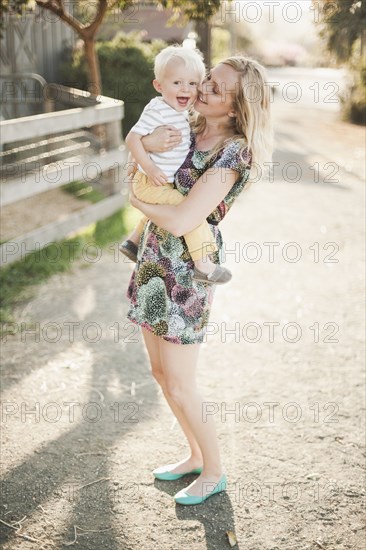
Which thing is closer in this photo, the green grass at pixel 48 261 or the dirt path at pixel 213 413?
the dirt path at pixel 213 413

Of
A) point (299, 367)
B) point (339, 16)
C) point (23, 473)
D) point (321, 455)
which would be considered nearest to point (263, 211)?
point (339, 16)

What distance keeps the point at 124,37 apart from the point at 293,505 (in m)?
9.64

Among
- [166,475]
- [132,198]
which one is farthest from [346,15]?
[166,475]

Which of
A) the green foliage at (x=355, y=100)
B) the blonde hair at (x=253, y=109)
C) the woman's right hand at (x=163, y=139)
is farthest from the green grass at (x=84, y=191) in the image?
the green foliage at (x=355, y=100)

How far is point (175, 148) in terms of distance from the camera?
2.45 metres

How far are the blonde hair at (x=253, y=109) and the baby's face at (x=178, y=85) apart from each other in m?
0.16

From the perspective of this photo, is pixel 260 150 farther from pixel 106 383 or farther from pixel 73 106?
pixel 73 106

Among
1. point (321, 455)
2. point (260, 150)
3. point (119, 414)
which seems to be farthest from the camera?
point (119, 414)

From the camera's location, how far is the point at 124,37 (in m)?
10.9

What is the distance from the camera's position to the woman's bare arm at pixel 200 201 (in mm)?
2352

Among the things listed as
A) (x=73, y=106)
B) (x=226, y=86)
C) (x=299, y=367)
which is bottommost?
(x=299, y=367)

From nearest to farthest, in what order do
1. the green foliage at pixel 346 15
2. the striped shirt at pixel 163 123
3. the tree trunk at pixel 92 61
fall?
1. the striped shirt at pixel 163 123
2. the green foliage at pixel 346 15
3. the tree trunk at pixel 92 61

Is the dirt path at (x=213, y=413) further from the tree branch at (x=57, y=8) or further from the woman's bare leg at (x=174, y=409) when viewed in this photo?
the tree branch at (x=57, y=8)

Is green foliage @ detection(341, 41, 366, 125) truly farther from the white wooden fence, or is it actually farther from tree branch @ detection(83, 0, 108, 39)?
tree branch @ detection(83, 0, 108, 39)
